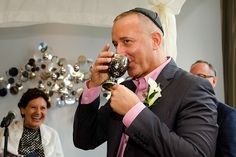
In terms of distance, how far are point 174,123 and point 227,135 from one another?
0.53ft

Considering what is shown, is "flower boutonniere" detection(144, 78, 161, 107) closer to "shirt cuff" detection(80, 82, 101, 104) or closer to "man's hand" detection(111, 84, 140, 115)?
"man's hand" detection(111, 84, 140, 115)

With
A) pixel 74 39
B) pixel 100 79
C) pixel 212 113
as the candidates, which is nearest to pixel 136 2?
pixel 74 39

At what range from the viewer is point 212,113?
0.99 meters

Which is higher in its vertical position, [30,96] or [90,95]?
[90,95]

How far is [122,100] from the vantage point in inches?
38.5

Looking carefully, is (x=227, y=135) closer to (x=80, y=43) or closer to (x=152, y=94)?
(x=152, y=94)

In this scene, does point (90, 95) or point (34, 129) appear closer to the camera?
point (90, 95)

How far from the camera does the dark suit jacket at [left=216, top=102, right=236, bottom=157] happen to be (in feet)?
3.36

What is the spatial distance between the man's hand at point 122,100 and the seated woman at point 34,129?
8.22ft

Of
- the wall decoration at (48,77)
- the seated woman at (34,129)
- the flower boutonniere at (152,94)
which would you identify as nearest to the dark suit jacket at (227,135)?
the flower boutonniere at (152,94)

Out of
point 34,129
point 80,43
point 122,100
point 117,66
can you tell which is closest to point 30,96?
point 34,129

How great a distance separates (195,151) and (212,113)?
133 millimetres

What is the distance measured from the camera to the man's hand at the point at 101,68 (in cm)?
112

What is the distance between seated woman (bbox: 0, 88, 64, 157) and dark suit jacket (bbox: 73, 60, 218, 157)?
90.3 inches
